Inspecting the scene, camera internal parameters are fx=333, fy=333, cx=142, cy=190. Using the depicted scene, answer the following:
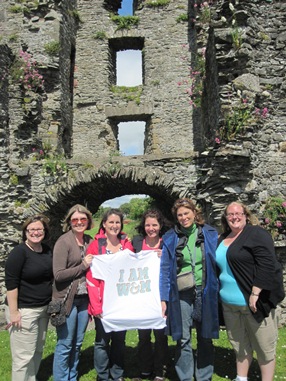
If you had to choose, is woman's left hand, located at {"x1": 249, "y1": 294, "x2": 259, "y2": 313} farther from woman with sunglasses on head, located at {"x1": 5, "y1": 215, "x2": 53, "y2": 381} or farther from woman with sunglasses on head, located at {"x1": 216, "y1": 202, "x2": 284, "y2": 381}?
woman with sunglasses on head, located at {"x1": 5, "y1": 215, "x2": 53, "y2": 381}

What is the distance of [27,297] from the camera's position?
12.1 ft

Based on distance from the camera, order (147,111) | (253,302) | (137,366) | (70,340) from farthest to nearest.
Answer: (147,111)
(137,366)
(70,340)
(253,302)

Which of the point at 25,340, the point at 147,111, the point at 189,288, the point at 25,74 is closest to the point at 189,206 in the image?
the point at 189,288

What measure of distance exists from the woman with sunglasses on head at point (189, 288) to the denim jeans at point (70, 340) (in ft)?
3.21

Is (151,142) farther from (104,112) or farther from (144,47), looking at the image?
(144,47)

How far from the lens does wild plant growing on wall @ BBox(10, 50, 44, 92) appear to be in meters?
9.74

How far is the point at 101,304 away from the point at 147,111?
11.2 meters

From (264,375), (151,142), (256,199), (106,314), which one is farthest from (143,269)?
(151,142)

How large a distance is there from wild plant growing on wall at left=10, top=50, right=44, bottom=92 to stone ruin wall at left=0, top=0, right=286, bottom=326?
0.31 m

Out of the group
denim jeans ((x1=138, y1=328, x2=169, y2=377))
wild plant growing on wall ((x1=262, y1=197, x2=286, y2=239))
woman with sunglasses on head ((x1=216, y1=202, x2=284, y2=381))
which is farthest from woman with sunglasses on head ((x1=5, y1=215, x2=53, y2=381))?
wild plant growing on wall ((x1=262, y1=197, x2=286, y2=239))

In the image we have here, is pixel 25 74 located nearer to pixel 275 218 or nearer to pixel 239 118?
pixel 239 118

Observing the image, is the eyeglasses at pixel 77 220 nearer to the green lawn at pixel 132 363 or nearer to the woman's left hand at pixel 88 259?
the woman's left hand at pixel 88 259

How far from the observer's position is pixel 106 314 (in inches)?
150

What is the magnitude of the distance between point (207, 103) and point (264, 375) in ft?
22.6
